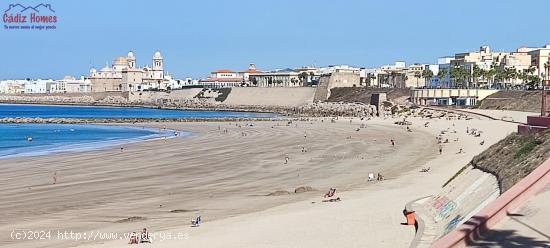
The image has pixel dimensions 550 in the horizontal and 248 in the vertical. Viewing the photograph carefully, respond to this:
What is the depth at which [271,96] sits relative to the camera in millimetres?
158625

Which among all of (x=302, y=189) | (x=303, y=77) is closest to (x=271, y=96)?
(x=303, y=77)

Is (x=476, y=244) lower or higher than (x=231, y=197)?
higher

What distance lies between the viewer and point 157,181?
105 ft

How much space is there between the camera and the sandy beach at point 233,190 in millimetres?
17781

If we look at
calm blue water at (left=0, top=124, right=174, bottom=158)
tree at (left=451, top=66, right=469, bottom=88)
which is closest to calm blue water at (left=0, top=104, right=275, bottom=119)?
tree at (left=451, top=66, right=469, bottom=88)

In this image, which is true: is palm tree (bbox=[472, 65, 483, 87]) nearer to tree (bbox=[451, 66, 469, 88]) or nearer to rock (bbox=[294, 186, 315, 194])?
tree (bbox=[451, 66, 469, 88])

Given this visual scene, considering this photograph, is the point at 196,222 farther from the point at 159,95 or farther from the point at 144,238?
the point at 159,95

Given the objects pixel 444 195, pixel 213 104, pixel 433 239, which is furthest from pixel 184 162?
pixel 213 104

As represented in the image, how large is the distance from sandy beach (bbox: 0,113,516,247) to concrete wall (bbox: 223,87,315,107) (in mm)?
95600

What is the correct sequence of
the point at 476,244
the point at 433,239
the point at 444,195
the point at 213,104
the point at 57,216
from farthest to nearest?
1. the point at 213,104
2. the point at 57,216
3. the point at 444,195
4. the point at 433,239
5. the point at 476,244

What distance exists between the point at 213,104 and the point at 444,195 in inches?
5601

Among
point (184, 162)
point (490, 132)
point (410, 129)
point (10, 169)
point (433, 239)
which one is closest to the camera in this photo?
point (433, 239)

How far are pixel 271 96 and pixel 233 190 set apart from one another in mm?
130323

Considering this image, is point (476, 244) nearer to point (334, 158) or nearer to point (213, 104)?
point (334, 158)
